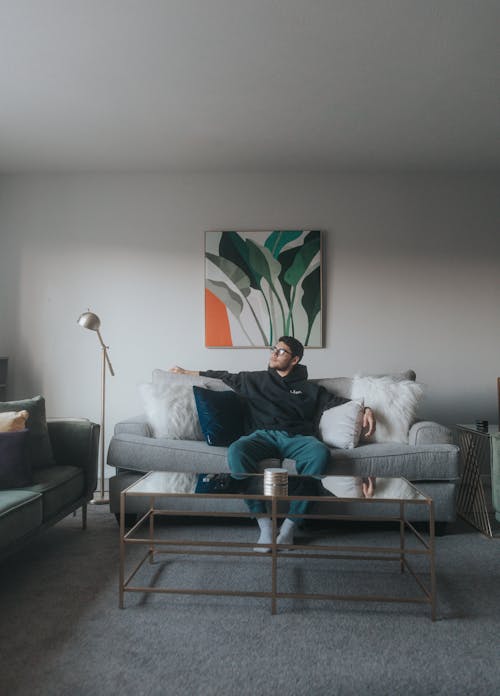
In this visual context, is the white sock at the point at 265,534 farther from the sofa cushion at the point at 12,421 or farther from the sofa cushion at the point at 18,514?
the sofa cushion at the point at 12,421

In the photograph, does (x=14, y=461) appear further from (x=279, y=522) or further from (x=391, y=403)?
(x=391, y=403)

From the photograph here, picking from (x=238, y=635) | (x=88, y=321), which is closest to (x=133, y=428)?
(x=88, y=321)

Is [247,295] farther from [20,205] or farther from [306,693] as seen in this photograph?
[306,693]

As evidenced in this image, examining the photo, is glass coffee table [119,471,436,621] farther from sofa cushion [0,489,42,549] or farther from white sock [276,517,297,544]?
sofa cushion [0,489,42,549]

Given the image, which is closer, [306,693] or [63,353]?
[306,693]

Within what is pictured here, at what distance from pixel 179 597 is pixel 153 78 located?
2.75 meters

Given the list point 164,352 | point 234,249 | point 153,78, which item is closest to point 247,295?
point 234,249

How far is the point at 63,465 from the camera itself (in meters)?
3.22

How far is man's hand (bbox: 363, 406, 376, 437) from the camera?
138 inches

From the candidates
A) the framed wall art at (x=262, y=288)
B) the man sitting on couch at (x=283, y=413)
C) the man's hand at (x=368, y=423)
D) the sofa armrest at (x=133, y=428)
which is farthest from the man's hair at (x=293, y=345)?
the sofa armrest at (x=133, y=428)

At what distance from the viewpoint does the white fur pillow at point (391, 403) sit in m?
3.59

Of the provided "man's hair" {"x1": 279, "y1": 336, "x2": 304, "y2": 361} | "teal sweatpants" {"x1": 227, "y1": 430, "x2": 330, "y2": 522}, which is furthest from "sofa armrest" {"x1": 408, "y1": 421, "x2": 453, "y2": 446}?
"man's hair" {"x1": 279, "y1": 336, "x2": 304, "y2": 361}

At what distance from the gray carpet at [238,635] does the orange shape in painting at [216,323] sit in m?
2.18

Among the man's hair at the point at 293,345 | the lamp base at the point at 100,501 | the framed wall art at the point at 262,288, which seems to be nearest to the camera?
the man's hair at the point at 293,345
